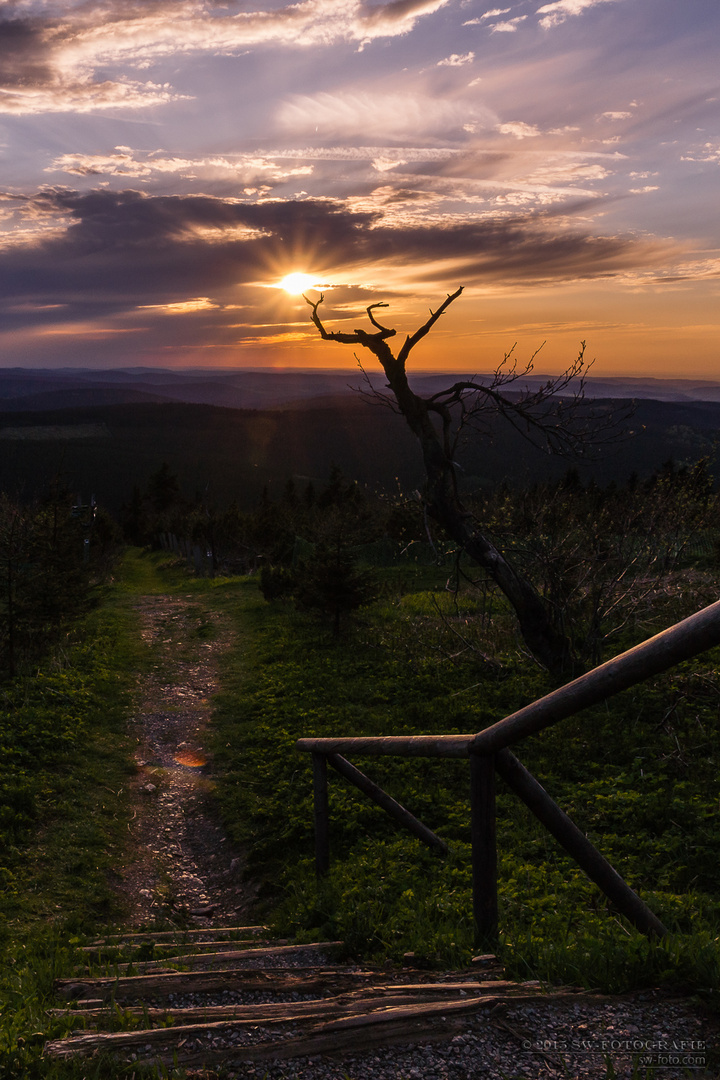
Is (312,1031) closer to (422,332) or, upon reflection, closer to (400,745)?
(400,745)

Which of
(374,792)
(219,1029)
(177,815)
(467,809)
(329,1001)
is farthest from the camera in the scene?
(177,815)

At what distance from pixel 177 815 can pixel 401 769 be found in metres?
2.51

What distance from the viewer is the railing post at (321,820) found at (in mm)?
4574

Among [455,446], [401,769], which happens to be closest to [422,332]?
[455,446]

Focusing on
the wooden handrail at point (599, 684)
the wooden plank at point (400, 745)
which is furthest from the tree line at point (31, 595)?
the wooden handrail at point (599, 684)

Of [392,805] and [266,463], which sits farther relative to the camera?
[266,463]

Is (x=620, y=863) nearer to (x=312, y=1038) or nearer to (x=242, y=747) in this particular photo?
(x=312, y=1038)

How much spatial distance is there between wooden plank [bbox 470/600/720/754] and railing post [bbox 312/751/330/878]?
6.84 feet

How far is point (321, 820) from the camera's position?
477cm

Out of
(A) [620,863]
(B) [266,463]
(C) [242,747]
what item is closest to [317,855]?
(A) [620,863]

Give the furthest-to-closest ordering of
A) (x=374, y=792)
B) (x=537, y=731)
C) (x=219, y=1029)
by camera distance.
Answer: (x=374, y=792) < (x=537, y=731) < (x=219, y=1029)

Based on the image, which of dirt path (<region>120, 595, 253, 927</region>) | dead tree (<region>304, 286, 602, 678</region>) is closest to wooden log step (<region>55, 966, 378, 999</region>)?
dirt path (<region>120, 595, 253, 927</region>)

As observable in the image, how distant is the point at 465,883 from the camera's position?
450 cm

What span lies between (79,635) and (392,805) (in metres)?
11.0
